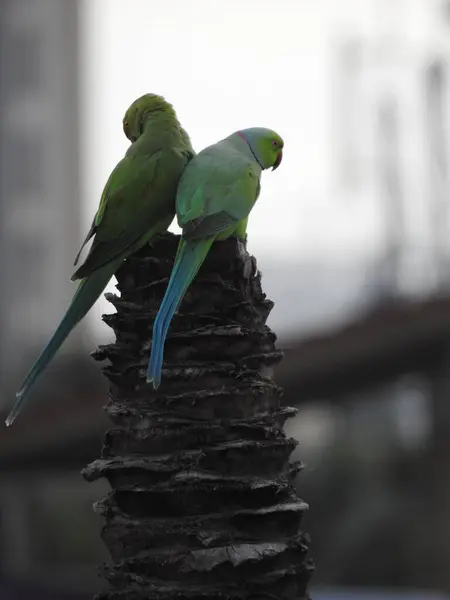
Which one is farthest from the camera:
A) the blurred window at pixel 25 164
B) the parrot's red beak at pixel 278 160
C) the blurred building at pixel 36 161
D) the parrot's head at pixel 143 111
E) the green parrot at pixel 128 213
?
the blurred building at pixel 36 161

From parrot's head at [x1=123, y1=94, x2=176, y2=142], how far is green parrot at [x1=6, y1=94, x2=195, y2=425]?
4 centimetres

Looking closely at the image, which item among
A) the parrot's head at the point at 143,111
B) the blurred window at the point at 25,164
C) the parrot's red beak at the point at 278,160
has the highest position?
the blurred window at the point at 25,164

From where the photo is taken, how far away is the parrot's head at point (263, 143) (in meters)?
3.81

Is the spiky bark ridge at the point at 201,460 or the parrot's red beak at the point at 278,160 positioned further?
the parrot's red beak at the point at 278,160

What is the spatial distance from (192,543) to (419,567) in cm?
1871

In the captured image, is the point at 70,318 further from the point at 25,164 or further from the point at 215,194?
the point at 25,164

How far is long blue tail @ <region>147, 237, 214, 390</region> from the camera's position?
120 inches

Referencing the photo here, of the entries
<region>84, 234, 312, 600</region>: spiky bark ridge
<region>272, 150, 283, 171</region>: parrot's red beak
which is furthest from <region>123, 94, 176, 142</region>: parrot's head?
<region>84, 234, 312, 600</region>: spiky bark ridge

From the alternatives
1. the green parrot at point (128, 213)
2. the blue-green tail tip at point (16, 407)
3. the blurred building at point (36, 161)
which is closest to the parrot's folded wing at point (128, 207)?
the green parrot at point (128, 213)

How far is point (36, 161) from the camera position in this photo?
4219 cm

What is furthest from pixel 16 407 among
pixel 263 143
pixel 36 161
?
pixel 36 161

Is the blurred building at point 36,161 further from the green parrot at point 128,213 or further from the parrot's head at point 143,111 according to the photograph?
the green parrot at point 128,213

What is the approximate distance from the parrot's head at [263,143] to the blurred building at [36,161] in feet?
123

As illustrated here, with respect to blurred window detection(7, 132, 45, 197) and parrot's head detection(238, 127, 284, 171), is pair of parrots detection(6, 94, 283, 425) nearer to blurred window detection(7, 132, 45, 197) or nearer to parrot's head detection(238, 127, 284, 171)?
parrot's head detection(238, 127, 284, 171)
